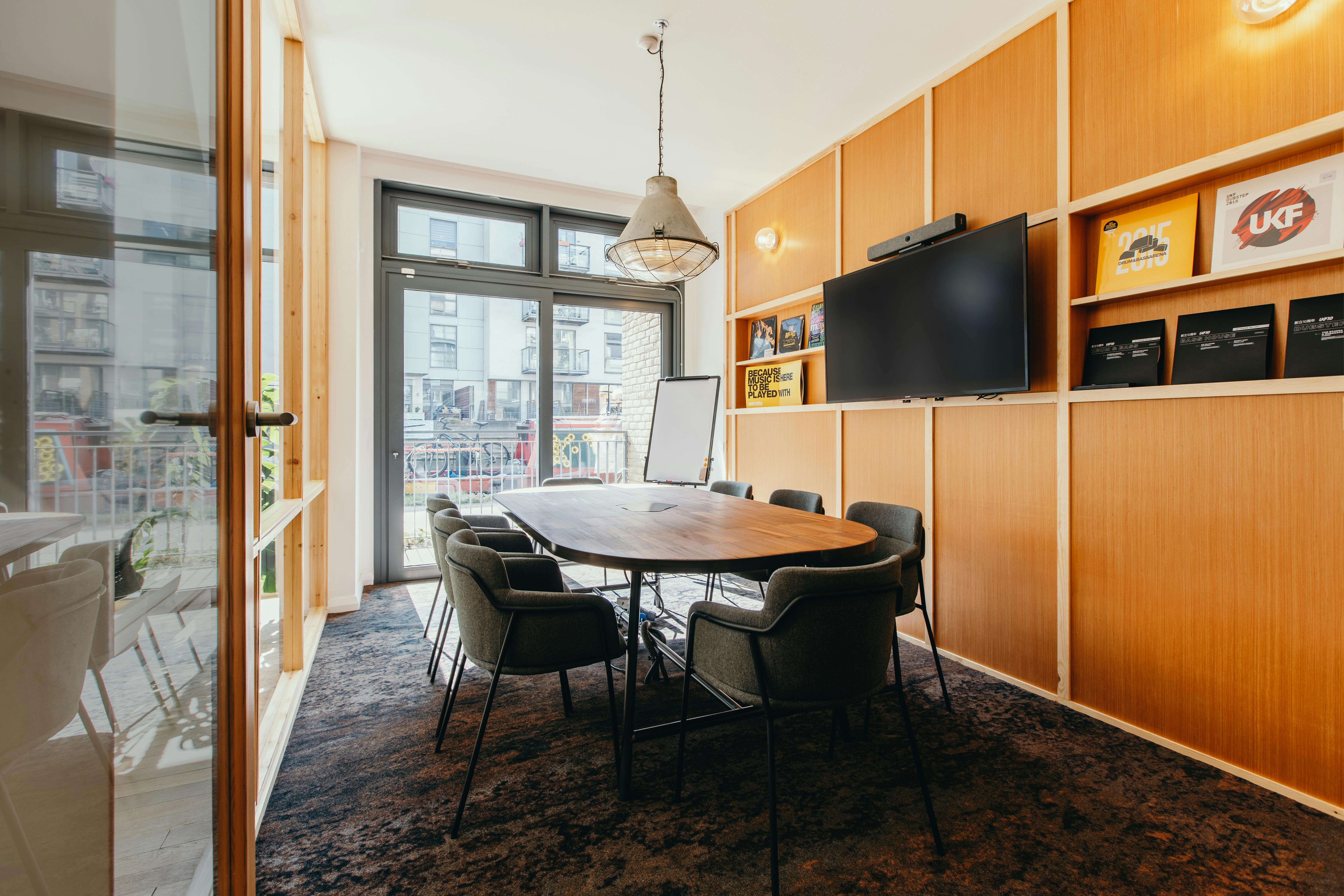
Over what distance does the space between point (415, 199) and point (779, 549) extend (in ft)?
14.6

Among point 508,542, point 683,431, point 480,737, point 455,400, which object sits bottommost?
point 480,737

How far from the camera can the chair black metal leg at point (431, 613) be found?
302 centimetres

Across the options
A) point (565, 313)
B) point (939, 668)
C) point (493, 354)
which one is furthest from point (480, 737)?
point (565, 313)

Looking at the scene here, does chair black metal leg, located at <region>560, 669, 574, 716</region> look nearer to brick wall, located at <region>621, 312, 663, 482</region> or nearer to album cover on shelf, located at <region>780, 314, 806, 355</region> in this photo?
album cover on shelf, located at <region>780, 314, 806, 355</region>

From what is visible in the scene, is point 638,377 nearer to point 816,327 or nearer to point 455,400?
point 455,400

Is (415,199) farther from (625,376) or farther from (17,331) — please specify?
(17,331)

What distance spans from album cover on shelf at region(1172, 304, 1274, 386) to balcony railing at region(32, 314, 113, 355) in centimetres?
313

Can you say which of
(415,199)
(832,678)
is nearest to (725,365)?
(415,199)

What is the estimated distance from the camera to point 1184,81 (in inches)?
92.4

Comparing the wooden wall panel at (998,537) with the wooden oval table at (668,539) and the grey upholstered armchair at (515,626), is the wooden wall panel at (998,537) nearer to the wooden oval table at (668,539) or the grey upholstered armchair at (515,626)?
the wooden oval table at (668,539)

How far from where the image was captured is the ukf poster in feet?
6.55

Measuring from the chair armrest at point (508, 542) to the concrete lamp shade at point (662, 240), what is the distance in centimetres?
147

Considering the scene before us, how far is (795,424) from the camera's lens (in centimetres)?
470

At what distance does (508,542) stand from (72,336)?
2.15m
